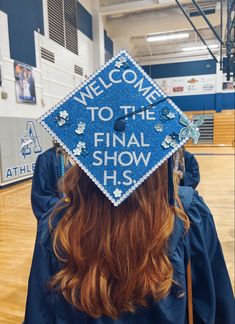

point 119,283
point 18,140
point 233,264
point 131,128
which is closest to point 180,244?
point 119,283

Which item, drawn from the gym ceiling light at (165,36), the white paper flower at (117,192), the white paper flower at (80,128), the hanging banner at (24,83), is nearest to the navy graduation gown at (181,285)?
the white paper flower at (117,192)

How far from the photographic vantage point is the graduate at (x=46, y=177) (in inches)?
74.9

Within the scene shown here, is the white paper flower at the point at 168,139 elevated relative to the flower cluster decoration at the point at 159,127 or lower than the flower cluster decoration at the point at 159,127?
lower

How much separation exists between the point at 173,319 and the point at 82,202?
354 millimetres

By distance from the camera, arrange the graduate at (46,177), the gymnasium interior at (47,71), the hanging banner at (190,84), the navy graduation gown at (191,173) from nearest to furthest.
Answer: the graduate at (46,177) < the navy graduation gown at (191,173) < the gymnasium interior at (47,71) < the hanging banner at (190,84)

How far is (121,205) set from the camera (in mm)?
674

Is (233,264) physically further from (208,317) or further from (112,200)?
(112,200)

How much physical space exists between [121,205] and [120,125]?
0.61ft

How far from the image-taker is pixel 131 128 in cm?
68

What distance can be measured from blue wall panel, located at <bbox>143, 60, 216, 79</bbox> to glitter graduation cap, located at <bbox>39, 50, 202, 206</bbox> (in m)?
14.4

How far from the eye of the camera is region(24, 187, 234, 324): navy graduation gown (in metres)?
0.70

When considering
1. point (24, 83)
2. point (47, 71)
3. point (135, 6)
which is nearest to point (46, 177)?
point (24, 83)

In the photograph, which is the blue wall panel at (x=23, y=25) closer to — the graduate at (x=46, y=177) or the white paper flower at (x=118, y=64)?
the graduate at (x=46, y=177)

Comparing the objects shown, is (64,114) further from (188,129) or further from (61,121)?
(188,129)
